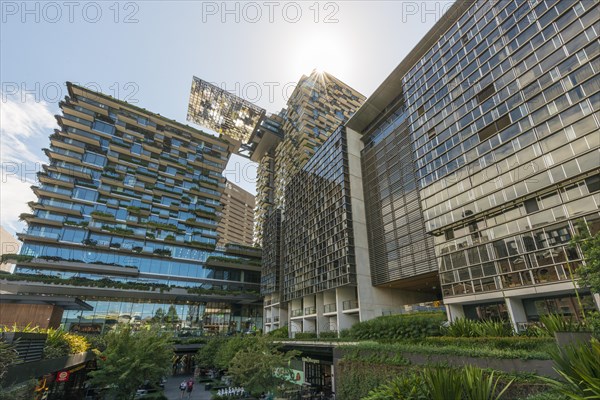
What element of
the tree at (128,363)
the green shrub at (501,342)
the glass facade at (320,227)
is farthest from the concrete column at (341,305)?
the tree at (128,363)

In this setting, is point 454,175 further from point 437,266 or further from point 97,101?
point 97,101

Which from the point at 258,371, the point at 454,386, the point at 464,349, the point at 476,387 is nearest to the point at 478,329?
the point at 464,349

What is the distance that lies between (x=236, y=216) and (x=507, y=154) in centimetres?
11804

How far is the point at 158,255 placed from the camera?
5906 cm

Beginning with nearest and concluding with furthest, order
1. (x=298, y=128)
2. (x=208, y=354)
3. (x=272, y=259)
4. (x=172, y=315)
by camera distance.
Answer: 1. (x=208, y=354)
2. (x=172, y=315)
3. (x=272, y=259)
4. (x=298, y=128)

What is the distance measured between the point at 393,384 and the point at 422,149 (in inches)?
1139

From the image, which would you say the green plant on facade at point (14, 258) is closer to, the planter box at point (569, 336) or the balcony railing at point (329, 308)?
the balcony railing at point (329, 308)

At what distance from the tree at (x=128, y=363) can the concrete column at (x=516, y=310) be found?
24.4 metres

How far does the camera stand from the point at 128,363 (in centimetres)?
1709

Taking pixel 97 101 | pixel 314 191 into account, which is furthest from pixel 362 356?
pixel 97 101

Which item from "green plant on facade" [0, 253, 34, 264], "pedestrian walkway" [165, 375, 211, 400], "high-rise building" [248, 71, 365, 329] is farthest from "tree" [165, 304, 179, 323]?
"green plant on facade" [0, 253, 34, 264]

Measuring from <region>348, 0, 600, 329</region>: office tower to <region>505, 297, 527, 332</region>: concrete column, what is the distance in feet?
0.24

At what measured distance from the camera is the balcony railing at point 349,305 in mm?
38375

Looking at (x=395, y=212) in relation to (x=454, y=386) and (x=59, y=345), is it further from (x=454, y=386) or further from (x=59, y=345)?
(x=59, y=345)
